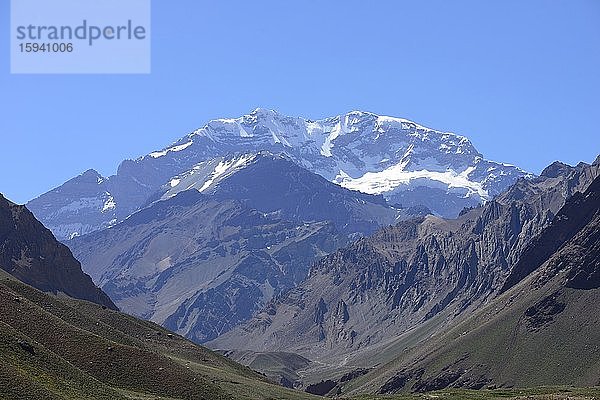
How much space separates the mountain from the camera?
92.2 m

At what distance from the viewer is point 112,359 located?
12069 cm

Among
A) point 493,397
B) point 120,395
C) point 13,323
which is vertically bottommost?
point 493,397

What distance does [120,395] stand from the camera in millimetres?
102625

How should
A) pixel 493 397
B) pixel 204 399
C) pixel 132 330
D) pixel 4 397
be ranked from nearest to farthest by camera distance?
pixel 4 397
pixel 204 399
pixel 493 397
pixel 132 330

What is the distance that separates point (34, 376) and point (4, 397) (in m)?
9.81

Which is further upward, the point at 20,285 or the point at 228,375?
the point at 20,285

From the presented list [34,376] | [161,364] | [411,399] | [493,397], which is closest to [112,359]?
[161,364]

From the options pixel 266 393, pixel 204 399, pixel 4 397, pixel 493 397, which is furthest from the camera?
pixel 493 397

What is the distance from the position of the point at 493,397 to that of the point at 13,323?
90599 millimetres

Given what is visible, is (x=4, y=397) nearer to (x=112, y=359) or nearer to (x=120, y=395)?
(x=120, y=395)

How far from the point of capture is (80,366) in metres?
116

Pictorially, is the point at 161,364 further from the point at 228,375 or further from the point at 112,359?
the point at 228,375

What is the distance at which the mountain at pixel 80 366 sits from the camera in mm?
92188

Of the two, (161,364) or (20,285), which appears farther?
(20,285)
